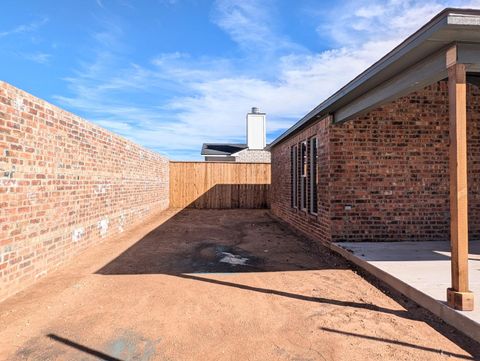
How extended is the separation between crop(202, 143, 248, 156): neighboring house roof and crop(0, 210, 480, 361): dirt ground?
21.5m

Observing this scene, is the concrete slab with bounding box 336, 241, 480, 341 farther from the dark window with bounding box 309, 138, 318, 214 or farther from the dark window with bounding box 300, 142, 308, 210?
the dark window with bounding box 300, 142, 308, 210

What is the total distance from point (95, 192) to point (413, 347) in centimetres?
683

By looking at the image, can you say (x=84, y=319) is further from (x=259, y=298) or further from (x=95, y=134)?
(x=95, y=134)

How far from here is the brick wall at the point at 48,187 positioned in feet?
13.3

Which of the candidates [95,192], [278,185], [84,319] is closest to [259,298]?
[84,319]

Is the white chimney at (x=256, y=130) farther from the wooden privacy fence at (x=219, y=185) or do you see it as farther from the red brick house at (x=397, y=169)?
the red brick house at (x=397, y=169)

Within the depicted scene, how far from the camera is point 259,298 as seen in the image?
4.00 meters

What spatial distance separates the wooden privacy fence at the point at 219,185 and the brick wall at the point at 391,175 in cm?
1081

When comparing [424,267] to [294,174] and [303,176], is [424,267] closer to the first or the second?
[303,176]

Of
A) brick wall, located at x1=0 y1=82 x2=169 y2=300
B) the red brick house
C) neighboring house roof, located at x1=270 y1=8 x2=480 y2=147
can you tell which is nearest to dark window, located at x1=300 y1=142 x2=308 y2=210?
the red brick house

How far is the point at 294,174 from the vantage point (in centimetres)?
1023

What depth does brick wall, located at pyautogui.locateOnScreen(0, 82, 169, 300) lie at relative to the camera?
4.05 m

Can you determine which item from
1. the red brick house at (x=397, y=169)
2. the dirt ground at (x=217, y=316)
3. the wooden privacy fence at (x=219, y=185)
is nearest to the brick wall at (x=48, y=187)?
the dirt ground at (x=217, y=316)

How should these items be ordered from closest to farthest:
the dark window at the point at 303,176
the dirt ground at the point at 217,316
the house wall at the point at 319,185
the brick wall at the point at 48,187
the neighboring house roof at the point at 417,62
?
the dirt ground at the point at 217,316 → the neighboring house roof at the point at 417,62 → the brick wall at the point at 48,187 → the house wall at the point at 319,185 → the dark window at the point at 303,176
